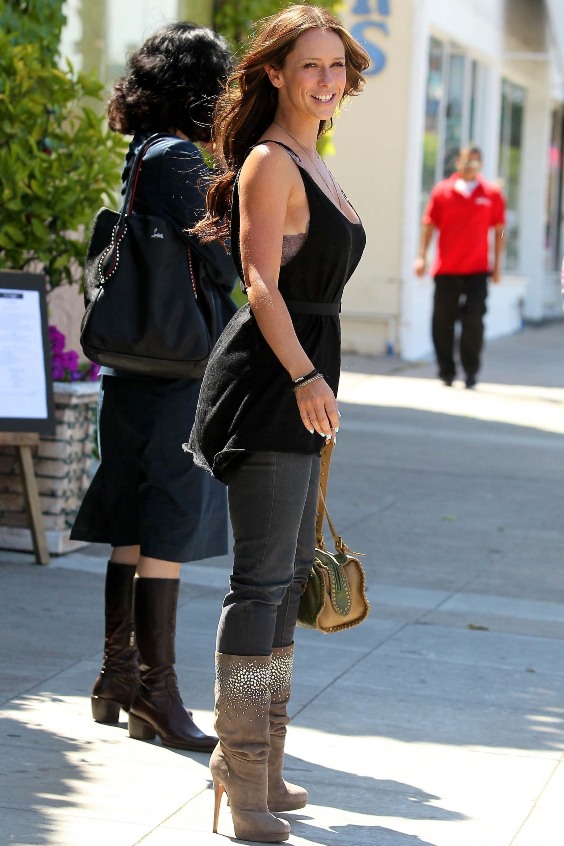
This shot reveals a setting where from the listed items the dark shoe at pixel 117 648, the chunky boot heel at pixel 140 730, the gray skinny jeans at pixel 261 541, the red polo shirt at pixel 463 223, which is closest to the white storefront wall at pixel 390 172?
the red polo shirt at pixel 463 223

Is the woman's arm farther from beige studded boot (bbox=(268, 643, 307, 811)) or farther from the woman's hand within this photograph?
beige studded boot (bbox=(268, 643, 307, 811))

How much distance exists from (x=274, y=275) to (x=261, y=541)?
1.97 feet

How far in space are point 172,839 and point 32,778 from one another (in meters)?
0.53

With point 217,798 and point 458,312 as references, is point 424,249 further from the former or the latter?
point 217,798

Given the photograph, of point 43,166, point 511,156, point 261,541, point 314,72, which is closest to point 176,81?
point 314,72

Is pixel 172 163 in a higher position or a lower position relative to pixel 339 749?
higher

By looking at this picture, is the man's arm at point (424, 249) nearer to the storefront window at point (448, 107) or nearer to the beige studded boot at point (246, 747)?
the storefront window at point (448, 107)

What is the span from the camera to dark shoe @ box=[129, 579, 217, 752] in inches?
165

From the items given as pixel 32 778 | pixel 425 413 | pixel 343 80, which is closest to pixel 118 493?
pixel 32 778

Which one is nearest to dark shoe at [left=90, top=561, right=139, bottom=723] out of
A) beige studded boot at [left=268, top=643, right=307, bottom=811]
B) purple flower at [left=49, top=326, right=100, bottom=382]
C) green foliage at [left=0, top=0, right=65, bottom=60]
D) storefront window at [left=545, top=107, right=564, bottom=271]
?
beige studded boot at [left=268, top=643, right=307, bottom=811]

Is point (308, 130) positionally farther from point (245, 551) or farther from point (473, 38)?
point (473, 38)

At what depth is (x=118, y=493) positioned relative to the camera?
4363 mm

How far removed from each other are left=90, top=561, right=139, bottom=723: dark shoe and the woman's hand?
122 cm

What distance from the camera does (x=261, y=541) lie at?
347 cm
